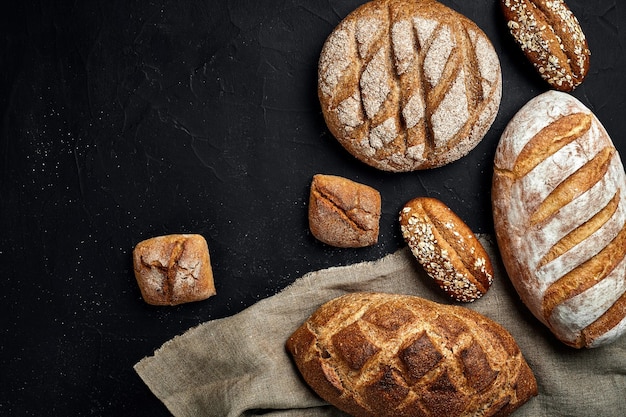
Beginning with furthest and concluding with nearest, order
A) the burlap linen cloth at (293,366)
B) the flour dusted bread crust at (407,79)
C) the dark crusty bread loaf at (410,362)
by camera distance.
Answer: the burlap linen cloth at (293,366), the flour dusted bread crust at (407,79), the dark crusty bread loaf at (410,362)

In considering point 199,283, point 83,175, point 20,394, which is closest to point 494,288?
point 199,283

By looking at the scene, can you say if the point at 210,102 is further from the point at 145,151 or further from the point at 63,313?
the point at 63,313

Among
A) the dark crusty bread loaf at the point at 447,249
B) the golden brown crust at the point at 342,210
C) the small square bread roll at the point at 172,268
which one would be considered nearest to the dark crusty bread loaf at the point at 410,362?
the dark crusty bread loaf at the point at 447,249

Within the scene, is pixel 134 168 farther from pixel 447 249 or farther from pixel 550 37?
pixel 550 37

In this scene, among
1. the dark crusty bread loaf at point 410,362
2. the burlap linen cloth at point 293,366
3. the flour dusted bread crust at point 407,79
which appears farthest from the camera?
the burlap linen cloth at point 293,366

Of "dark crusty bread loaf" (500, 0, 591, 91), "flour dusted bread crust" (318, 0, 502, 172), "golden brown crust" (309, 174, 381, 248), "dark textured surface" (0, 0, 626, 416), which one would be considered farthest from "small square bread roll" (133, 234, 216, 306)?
"dark crusty bread loaf" (500, 0, 591, 91)

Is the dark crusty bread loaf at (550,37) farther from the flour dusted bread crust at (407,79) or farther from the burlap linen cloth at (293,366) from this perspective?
the burlap linen cloth at (293,366)
